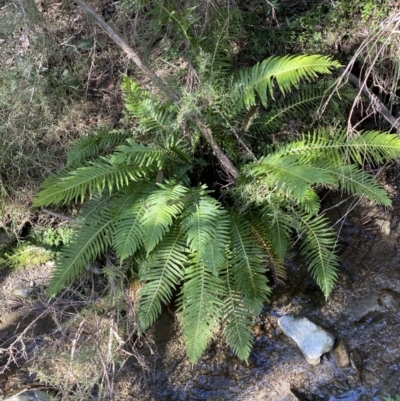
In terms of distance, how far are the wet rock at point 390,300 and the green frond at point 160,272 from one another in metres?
1.38

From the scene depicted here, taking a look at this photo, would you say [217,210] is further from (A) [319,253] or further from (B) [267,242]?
(A) [319,253]

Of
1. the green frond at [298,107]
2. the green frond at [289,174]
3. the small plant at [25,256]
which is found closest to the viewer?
the green frond at [289,174]

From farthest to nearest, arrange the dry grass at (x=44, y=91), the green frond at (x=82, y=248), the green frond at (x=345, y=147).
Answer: the dry grass at (x=44, y=91) → the green frond at (x=82, y=248) → the green frond at (x=345, y=147)

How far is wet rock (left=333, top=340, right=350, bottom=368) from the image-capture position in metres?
2.78

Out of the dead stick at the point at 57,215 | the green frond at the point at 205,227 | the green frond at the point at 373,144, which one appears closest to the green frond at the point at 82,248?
the dead stick at the point at 57,215

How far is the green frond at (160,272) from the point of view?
286cm

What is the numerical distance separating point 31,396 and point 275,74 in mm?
2667

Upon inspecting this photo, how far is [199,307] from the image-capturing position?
109 inches

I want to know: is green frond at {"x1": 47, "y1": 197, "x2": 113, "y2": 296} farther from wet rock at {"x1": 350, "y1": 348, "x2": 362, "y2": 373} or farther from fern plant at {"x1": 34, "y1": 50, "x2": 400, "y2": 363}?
wet rock at {"x1": 350, "y1": 348, "x2": 362, "y2": 373}

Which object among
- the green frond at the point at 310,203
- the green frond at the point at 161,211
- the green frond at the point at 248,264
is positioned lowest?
the green frond at the point at 248,264

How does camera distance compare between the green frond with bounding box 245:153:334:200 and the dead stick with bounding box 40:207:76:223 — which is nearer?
the green frond with bounding box 245:153:334:200

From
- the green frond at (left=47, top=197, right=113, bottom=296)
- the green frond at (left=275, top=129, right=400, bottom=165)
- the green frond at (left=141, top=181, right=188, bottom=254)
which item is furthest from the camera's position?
the green frond at (left=47, top=197, right=113, bottom=296)

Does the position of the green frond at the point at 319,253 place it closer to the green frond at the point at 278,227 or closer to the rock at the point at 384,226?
the green frond at the point at 278,227

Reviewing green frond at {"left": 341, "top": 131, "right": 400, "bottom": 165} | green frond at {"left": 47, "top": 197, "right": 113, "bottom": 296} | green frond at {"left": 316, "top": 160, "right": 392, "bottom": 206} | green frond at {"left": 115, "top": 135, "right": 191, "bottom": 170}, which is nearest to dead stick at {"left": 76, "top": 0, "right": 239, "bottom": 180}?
green frond at {"left": 115, "top": 135, "right": 191, "bottom": 170}
